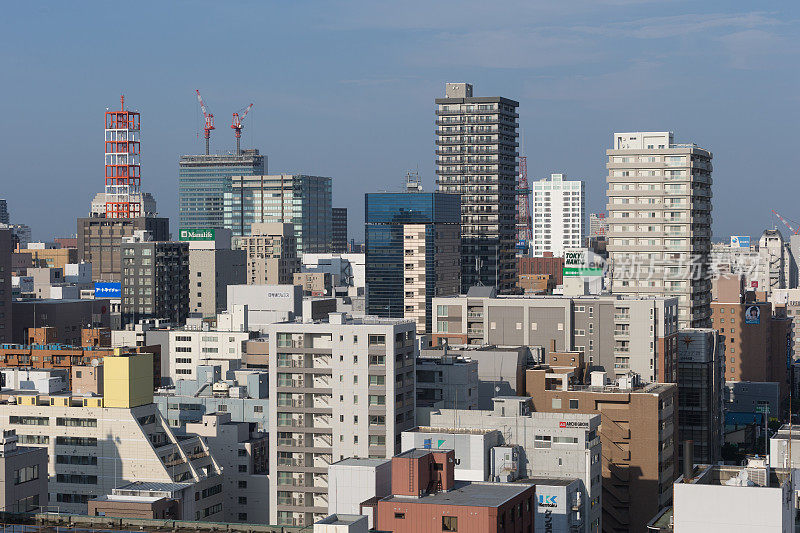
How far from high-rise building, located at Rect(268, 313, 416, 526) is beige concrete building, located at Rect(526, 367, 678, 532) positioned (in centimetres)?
1332

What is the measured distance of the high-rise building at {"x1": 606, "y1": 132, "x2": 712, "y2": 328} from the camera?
476ft

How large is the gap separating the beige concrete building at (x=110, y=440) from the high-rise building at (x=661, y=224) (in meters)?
70.0

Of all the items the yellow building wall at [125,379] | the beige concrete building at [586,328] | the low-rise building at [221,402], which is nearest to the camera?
the yellow building wall at [125,379]

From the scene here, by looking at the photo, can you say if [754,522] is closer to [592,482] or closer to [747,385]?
[592,482]

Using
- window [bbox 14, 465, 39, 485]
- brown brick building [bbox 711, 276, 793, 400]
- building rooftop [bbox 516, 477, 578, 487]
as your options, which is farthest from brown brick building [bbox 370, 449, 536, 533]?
brown brick building [bbox 711, 276, 793, 400]

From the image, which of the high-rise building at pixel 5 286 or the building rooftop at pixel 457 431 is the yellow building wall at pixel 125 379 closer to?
the building rooftop at pixel 457 431

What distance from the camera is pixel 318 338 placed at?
92.2 m

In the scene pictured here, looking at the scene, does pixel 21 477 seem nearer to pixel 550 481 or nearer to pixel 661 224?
pixel 550 481

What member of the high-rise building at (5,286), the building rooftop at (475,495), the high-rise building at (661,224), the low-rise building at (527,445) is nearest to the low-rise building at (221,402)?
the low-rise building at (527,445)

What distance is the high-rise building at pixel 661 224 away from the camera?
14512cm

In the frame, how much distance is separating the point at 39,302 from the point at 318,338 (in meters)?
111

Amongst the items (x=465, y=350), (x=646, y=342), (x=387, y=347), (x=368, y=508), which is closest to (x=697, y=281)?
(x=646, y=342)

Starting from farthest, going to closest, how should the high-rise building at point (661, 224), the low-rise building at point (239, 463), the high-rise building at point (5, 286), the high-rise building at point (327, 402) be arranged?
the high-rise building at point (5, 286) < the high-rise building at point (661, 224) < the low-rise building at point (239, 463) < the high-rise building at point (327, 402)

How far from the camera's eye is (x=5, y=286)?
181 meters
